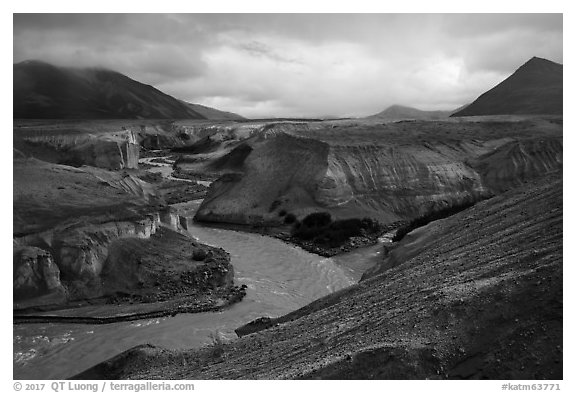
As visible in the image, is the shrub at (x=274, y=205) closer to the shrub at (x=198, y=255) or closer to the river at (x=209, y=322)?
the river at (x=209, y=322)

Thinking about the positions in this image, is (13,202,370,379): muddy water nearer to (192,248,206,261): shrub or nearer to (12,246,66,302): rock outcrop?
(12,246,66,302): rock outcrop

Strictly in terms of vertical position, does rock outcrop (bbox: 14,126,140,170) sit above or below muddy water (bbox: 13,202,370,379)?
above

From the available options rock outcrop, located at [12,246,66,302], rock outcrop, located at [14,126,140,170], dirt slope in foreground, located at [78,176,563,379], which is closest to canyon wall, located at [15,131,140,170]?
rock outcrop, located at [14,126,140,170]

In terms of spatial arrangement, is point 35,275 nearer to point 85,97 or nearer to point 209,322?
point 209,322

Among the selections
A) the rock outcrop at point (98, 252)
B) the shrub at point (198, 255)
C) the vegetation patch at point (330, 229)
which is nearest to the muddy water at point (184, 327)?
the rock outcrop at point (98, 252)

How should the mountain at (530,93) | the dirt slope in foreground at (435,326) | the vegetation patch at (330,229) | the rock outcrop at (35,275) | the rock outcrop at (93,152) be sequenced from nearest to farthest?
1. the dirt slope in foreground at (435,326)
2. the rock outcrop at (35,275)
3. the vegetation patch at (330,229)
4. the rock outcrop at (93,152)
5. the mountain at (530,93)

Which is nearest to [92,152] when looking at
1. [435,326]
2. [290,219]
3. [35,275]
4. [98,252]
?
[290,219]
